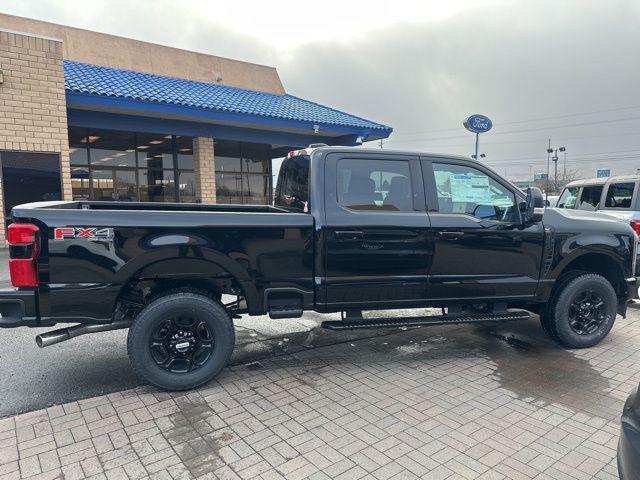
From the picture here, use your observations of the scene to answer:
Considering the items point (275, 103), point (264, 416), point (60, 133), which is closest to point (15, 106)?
point (60, 133)

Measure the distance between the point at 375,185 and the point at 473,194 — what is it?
1.03m

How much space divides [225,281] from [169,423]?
123cm

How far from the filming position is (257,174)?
59.7ft

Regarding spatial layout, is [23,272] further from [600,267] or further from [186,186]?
[186,186]

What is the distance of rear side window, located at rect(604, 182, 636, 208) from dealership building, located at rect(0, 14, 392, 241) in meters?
8.73

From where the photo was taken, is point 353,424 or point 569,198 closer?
point 353,424

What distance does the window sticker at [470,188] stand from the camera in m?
4.53

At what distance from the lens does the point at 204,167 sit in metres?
14.5

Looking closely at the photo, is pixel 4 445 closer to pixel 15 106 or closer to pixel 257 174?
pixel 15 106

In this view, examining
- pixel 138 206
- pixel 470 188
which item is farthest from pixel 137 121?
pixel 470 188

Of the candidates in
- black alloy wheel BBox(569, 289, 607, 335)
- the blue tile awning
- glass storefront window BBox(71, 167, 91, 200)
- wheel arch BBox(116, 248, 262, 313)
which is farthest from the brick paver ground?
glass storefront window BBox(71, 167, 91, 200)

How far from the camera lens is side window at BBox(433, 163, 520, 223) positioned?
4.49 meters

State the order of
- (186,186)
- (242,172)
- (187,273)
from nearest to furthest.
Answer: (187,273) < (186,186) < (242,172)

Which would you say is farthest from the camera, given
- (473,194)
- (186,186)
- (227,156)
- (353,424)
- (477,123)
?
(227,156)
